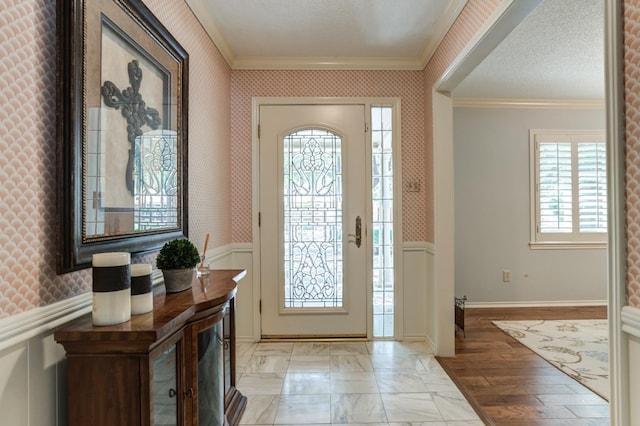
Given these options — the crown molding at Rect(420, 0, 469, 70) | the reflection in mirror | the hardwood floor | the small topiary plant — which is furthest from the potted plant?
the crown molding at Rect(420, 0, 469, 70)

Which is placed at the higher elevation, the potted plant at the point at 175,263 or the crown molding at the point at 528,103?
the crown molding at the point at 528,103

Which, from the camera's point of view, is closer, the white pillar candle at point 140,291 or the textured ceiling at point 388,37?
the white pillar candle at point 140,291

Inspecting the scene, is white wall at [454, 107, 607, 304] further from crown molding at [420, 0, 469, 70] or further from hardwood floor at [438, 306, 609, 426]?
crown molding at [420, 0, 469, 70]

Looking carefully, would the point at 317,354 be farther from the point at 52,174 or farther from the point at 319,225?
the point at 52,174

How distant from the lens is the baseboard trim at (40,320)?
2.79 ft

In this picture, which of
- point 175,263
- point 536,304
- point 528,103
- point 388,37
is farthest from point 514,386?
point 528,103

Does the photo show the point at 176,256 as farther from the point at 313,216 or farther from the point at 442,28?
the point at 442,28

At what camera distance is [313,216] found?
3008 mm

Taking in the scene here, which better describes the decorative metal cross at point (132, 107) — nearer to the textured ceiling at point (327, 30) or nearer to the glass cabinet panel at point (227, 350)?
the glass cabinet panel at point (227, 350)

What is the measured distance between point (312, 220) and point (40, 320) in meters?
2.20

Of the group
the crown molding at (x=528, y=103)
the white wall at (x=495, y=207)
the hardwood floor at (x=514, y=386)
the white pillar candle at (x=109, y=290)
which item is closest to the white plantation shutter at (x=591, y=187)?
the white wall at (x=495, y=207)

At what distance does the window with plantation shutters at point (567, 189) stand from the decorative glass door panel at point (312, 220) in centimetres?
251

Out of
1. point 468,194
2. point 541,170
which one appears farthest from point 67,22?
point 541,170

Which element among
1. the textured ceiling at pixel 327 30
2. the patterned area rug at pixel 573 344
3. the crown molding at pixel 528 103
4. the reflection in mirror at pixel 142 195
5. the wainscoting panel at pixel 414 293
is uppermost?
the textured ceiling at pixel 327 30
